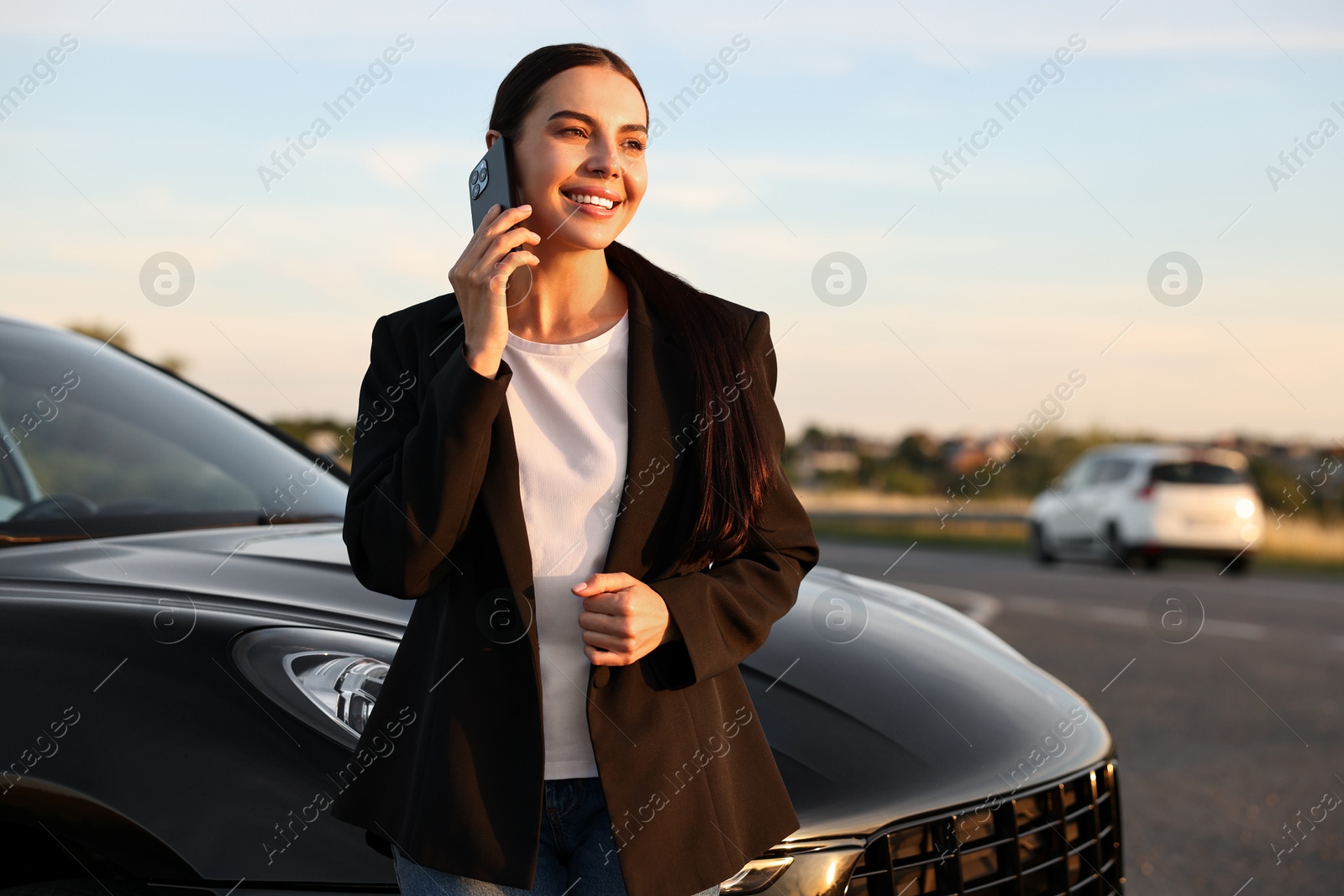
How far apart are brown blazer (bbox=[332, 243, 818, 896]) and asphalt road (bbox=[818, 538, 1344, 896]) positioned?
8.97ft

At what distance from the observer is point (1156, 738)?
19.3 ft

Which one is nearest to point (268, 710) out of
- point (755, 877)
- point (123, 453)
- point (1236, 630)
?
point (755, 877)

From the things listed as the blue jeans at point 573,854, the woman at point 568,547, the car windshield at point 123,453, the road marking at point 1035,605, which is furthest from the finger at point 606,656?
the road marking at point 1035,605

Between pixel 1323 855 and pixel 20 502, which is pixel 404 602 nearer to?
pixel 20 502

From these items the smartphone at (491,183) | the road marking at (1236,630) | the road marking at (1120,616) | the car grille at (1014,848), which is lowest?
the road marking at (1236,630)

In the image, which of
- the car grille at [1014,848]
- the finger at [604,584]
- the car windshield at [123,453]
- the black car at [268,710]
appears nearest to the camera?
the finger at [604,584]

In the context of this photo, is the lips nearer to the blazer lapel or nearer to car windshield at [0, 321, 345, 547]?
the blazer lapel

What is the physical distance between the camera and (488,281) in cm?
157

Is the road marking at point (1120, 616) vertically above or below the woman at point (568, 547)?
below

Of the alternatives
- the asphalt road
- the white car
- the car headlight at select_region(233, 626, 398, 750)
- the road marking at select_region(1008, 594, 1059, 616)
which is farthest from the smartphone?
the white car

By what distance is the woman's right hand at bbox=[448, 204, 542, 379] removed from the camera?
1571 mm

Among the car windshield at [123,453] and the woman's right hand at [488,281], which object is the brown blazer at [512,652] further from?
the car windshield at [123,453]

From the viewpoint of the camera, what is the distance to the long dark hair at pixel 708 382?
1667mm

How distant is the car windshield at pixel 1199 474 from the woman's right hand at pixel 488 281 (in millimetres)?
15180
